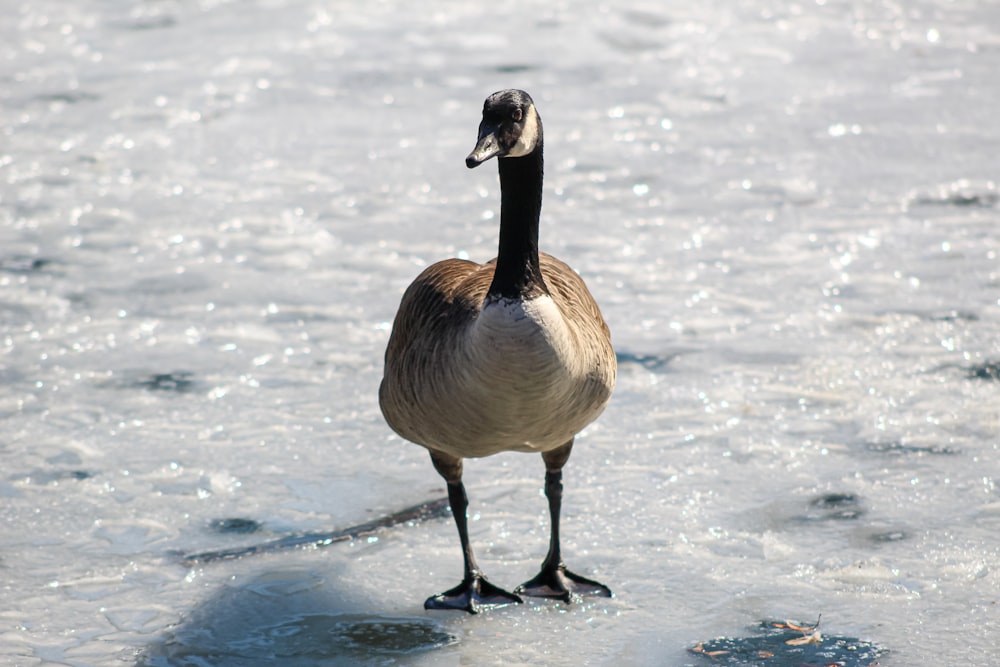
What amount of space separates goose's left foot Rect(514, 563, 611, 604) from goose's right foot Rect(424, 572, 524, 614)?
7 centimetres

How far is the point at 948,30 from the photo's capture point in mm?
10828

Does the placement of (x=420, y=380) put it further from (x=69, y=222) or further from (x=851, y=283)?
(x=69, y=222)

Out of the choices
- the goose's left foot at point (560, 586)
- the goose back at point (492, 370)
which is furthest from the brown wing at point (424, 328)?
the goose's left foot at point (560, 586)

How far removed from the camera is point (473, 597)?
432cm

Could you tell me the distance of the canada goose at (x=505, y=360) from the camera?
3.79m

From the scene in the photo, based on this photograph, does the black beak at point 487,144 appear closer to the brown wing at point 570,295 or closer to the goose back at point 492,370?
the goose back at point 492,370

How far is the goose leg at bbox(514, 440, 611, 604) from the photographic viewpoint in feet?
14.3

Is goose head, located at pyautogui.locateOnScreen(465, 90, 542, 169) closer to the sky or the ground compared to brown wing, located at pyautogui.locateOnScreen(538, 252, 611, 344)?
closer to the sky

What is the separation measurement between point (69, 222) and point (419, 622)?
4739 mm

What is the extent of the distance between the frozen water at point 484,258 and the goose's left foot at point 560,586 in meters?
0.07

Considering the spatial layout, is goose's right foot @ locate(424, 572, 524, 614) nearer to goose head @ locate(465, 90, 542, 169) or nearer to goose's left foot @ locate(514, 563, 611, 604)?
goose's left foot @ locate(514, 563, 611, 604)

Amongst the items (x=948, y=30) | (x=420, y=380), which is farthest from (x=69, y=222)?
(x=948, y=30)

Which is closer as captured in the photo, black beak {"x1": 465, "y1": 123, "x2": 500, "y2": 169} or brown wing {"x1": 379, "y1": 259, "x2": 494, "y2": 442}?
black beak {"x1": 465, "y1": 123, "x2": 500, "y2": 169}

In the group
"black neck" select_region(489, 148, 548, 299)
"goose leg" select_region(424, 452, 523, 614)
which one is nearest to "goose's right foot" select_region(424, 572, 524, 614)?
"goose leg" select_region(424, 452, 523, 614)
